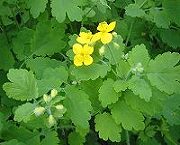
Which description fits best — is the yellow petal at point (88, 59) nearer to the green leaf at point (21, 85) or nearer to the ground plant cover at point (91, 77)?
the ground plant cover at point (91, 77)

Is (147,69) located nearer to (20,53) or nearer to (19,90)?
(19,90)

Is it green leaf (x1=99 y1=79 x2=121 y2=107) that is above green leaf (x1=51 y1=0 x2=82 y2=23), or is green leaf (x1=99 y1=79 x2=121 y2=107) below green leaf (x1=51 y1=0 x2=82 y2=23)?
below

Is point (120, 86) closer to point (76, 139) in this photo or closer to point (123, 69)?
point (123, 69)

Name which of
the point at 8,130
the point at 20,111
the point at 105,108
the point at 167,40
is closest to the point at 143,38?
the point at 167,40

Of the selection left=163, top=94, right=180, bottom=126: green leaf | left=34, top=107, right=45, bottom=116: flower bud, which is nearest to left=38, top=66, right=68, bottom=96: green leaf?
left=34, top=107, right=45, bottom=116: flower bud

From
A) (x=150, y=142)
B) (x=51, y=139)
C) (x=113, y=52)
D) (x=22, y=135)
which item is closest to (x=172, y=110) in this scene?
(x=150, y=142)

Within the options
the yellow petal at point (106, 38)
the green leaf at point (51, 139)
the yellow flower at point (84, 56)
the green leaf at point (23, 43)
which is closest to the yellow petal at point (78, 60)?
the yellow flower at point (84, 56)

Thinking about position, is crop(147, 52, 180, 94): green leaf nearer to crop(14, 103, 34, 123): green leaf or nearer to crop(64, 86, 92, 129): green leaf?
crop(64, 86, 92, 129): green leaf
